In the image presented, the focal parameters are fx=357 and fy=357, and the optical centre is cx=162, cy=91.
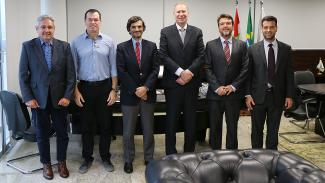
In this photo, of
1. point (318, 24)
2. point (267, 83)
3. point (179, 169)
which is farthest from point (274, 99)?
point (318, 24)

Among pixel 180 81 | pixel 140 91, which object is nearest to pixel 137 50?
pixel 140 91

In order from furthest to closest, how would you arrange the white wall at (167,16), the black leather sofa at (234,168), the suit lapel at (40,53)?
the white wall at (167,16) < the suit lapel at (40,53) < the black leather sofa at (234,168)

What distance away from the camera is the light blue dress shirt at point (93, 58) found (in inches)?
141

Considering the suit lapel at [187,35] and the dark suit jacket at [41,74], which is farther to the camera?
the suit lapel at [187,35]

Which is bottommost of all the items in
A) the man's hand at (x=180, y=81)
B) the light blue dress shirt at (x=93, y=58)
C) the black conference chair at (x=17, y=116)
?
the black conference chair at (x=17, y=116)

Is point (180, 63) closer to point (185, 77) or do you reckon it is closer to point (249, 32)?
point (185, 77)

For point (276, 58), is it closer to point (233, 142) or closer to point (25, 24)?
point (233, 142)

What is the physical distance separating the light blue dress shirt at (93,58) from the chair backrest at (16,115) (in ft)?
2.21

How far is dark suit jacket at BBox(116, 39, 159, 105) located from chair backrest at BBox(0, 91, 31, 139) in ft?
3.39

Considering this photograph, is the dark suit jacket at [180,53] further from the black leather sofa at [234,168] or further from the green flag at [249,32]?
the green flag at [249,32]

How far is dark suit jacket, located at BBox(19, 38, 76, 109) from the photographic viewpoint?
3.41 metres

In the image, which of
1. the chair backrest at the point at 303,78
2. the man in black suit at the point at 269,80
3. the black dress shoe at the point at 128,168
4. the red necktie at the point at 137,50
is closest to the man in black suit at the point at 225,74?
the man in black suit at the point at 269,80

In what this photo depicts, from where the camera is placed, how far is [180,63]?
3609mm

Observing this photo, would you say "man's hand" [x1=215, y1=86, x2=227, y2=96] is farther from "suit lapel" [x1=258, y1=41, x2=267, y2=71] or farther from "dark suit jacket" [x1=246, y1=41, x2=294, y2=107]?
"suit lapel" [x1=258, y1=41, x2=267, y2=71]
